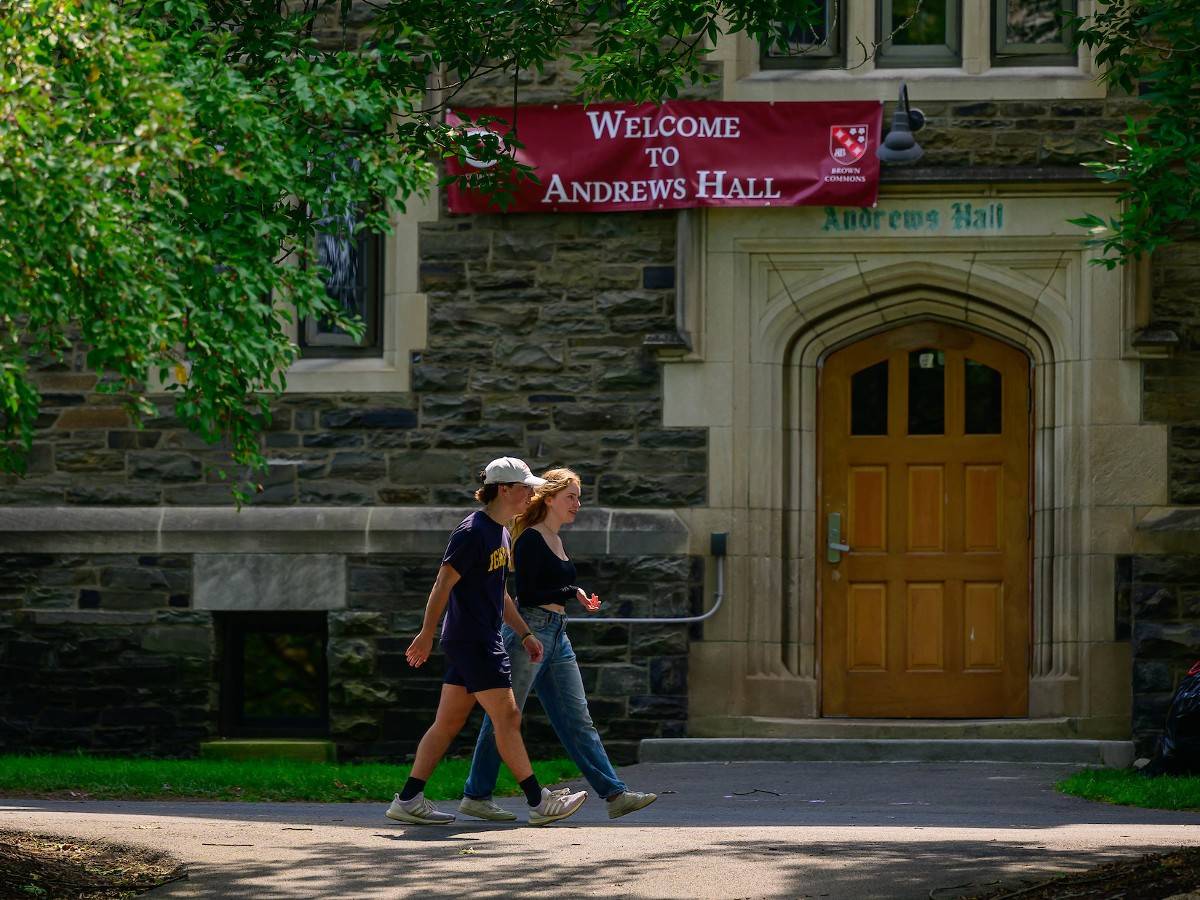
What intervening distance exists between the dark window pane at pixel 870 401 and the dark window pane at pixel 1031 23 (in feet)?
7.64

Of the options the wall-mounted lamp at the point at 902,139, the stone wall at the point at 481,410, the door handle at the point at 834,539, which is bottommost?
the door handle at the point at 834,539

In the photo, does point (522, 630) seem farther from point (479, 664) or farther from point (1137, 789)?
point (1137, 789)

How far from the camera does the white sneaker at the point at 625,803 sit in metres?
8.66

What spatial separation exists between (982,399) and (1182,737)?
2923 mm

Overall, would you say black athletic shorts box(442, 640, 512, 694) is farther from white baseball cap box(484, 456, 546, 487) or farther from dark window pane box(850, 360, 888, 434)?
dark window pane box(850, 360, 888, 434)

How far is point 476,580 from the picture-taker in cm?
836

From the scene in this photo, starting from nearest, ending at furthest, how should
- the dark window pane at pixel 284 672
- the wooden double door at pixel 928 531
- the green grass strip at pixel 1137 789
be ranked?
the green grass strip at pixel 1137 789
the wooden double door at pixel 928 531
the dark window pane at pixel 284 672

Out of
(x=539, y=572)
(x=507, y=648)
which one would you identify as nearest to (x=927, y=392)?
(x=539, y=572)

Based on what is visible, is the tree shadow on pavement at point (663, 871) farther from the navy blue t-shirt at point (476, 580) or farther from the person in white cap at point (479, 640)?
the navy blue t-shirt at point (476, 580)

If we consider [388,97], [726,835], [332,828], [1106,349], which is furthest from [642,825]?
[1106,349]

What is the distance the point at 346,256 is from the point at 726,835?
6.24 metres

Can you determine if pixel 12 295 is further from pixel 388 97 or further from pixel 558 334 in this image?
pixel 558 334

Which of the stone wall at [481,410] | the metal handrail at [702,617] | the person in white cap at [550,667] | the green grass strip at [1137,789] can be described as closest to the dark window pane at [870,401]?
the stone wall at [481,410]

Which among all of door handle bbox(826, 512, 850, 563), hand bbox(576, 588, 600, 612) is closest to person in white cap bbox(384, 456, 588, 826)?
hand bbox(576, 588, 600, 612)
